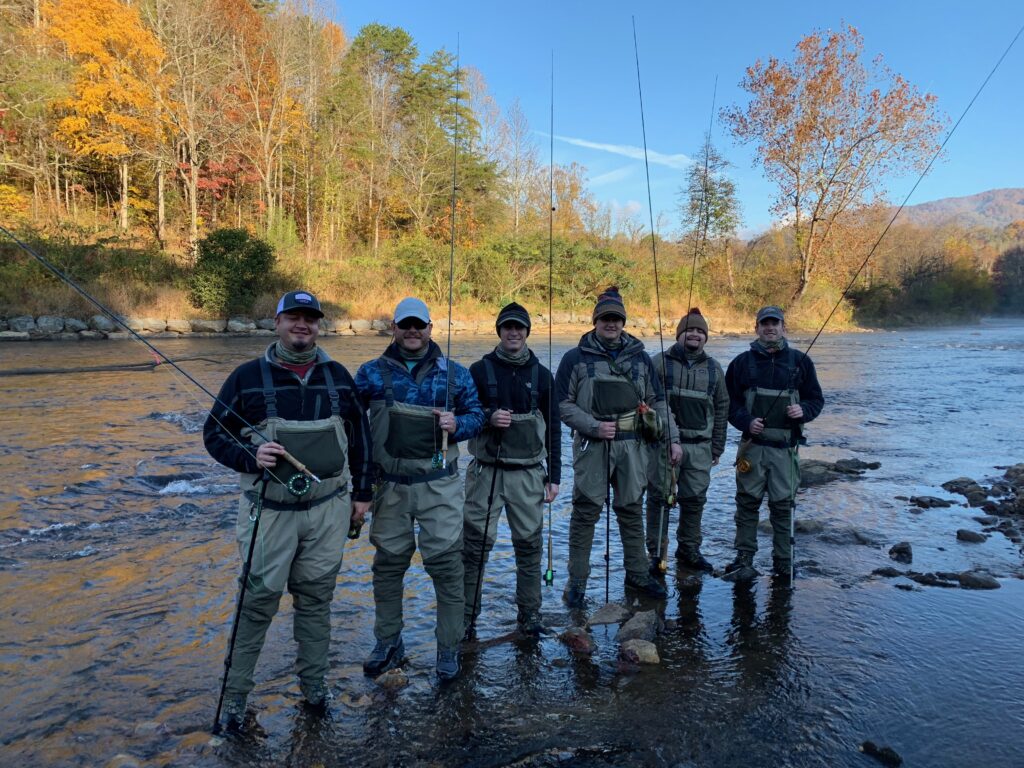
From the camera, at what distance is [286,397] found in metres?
3.46

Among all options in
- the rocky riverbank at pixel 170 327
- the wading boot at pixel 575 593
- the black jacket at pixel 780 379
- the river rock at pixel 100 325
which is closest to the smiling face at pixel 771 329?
the black jacket at pixel 780 379

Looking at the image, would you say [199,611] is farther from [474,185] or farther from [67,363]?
[474,185]

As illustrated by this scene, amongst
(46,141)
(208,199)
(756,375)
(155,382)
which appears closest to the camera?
(756,375)

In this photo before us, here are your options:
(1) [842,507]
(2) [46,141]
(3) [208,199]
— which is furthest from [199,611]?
(3) [208,199]

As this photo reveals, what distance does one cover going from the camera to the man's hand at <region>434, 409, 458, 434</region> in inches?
153

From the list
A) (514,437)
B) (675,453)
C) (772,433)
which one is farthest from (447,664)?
Result: (772,433)

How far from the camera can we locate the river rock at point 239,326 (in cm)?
2616

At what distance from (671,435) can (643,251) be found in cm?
3907

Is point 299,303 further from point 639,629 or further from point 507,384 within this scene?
point 639,629

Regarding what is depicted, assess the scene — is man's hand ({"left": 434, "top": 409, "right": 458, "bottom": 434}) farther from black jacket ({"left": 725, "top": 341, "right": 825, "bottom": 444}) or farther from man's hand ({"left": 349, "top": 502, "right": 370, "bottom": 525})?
black jacket ({"left": 725, "top": 341, "right": 825, "bottom": 444})

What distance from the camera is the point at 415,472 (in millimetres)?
3932

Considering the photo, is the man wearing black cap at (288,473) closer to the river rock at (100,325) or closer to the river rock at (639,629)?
the river rock at (639,629)

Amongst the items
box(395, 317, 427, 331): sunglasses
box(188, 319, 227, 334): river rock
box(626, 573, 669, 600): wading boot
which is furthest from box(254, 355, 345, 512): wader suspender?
box(188, 319, 227, 334): river rock

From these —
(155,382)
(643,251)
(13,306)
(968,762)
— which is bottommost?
(968,762)
